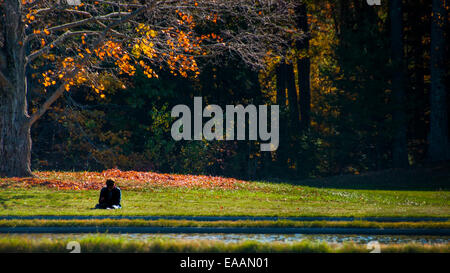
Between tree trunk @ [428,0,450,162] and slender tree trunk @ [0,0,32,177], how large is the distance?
21.4 metres

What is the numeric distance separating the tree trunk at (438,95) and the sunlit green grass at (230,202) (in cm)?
920

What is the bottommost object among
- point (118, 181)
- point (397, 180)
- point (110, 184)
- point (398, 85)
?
point (397, 180)

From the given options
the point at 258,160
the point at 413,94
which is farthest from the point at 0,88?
the point at 413,94

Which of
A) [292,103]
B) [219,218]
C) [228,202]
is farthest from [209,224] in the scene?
[292,103]

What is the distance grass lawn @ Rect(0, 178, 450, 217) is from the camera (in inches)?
596

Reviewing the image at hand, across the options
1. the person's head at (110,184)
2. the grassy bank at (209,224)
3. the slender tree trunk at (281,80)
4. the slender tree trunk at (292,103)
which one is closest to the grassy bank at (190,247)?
the grassy bank at (209,224)

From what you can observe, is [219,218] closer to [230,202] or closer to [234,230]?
[234,230]

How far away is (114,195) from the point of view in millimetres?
15617

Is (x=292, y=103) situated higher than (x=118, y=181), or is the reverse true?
(x=292, y=103)

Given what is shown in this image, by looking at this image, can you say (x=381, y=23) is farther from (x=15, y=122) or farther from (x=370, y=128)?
(x=15, y=122)

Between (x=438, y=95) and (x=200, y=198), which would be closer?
(x=200, y=198)

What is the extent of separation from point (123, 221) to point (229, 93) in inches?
910

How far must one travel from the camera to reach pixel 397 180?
29.5 metres

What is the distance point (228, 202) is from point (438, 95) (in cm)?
1814
